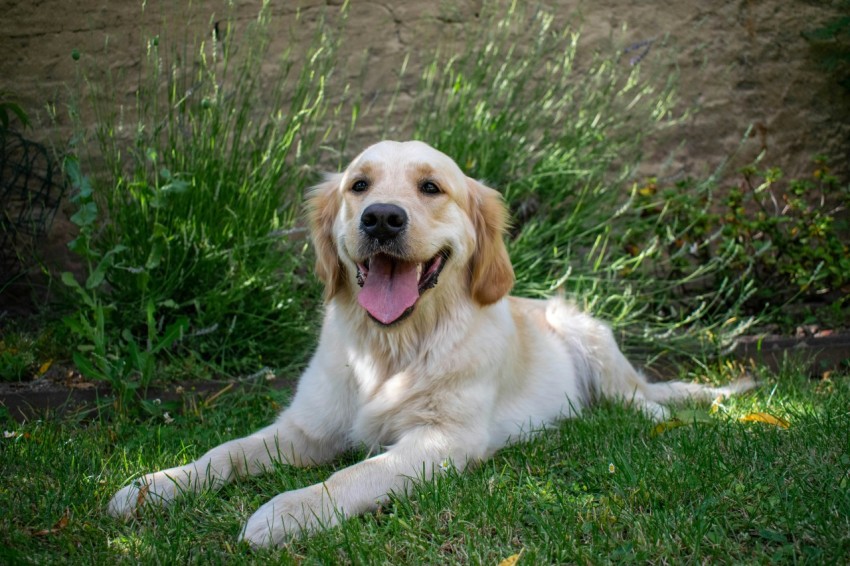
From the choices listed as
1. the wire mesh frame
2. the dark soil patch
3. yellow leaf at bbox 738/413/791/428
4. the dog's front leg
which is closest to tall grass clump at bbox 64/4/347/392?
the dark soil patch

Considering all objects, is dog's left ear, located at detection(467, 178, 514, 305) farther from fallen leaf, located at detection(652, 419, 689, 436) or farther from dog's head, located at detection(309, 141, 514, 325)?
fallen leaf, located at detection(652, 419, 689, 436)

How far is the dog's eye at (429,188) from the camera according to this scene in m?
2.75

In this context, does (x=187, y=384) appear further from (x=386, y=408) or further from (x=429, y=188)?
(x=429, y=188)

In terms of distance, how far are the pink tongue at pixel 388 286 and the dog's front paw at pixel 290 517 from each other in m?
0.63

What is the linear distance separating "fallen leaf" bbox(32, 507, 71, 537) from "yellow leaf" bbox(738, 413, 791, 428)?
218cm

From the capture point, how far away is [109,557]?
1914mm

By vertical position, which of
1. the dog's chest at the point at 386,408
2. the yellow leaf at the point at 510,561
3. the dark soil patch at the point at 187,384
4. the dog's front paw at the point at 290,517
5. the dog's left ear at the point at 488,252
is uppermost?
the dog's left ear at the point at 488,252

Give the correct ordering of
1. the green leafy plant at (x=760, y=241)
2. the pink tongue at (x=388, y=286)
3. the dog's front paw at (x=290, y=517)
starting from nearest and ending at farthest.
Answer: the dog's front paw at (x=290, y=517)
the pink tongue at (x=388, y=286)
the green leafy plant at (x=760, y=241)

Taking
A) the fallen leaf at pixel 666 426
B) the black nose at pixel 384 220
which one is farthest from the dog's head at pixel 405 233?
the fallen leaf at pixel 666 426

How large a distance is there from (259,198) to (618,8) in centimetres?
303

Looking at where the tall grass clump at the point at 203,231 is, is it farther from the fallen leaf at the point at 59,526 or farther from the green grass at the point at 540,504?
the fallen leaf at the point at 59,526

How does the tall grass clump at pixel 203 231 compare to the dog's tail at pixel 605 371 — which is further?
the tall grass clump at pixel 203 231

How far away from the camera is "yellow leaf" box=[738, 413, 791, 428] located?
2.74 meters

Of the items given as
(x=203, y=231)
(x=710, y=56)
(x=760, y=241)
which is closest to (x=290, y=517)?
(x=203, y=231)
